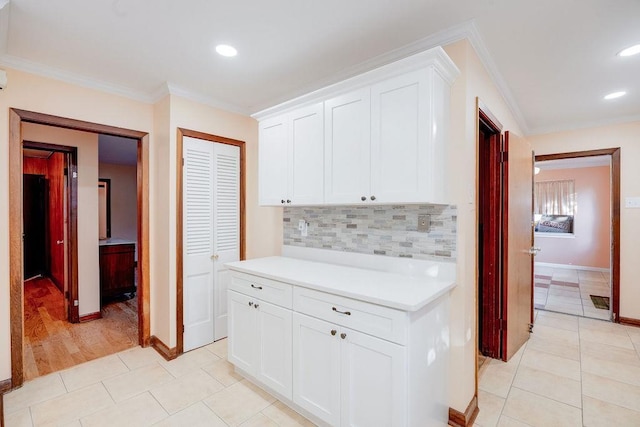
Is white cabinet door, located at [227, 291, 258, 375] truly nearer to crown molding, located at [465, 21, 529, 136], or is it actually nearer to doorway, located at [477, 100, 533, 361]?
doorway, located at [477, 100, 533, 361]

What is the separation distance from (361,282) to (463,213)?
763 millimetres

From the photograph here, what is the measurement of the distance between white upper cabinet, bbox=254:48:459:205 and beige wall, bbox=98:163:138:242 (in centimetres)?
583

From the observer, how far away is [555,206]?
23.5 feet

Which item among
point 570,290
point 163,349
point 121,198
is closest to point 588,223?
point 570,290

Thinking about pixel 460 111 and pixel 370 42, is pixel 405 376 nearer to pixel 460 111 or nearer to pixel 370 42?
pixel 460 111

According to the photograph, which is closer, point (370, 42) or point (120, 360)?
point (370, 42)

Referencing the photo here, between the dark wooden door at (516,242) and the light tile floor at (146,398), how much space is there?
6.64 feet

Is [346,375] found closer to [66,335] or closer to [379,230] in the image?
[379,230]

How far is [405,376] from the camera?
4.75 feet

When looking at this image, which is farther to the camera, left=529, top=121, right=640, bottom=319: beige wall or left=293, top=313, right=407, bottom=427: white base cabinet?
left=529, top=121, right=640, bottom=319: beige wall

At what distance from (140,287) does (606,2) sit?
157 inches

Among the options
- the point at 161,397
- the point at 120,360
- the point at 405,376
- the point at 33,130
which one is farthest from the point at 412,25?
the point at 33,130

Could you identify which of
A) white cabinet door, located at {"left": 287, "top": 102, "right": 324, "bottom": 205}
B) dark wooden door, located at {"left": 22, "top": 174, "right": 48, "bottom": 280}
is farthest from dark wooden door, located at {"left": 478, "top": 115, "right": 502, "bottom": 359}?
dark wooden door, located at {"left": 22, "top": 174, "right": 48, "bottom": 280}

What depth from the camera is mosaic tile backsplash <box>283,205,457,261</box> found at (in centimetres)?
194
